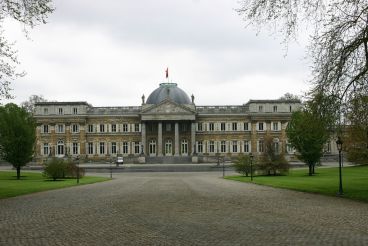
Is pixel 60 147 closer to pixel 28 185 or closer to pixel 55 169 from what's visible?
pixel 55 169

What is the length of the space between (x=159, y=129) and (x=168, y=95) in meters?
10.3

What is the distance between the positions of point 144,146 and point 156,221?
93.8 meters

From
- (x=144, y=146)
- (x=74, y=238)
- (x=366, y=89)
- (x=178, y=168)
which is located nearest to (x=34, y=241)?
(x=74, y=238)

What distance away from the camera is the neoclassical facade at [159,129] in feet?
355

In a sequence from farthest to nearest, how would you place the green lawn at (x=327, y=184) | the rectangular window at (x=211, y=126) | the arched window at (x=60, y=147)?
the rectangular window at (x=211, y=126) → the arched window at (x=60, y=147) → the green lawn at (x=327, y=184)

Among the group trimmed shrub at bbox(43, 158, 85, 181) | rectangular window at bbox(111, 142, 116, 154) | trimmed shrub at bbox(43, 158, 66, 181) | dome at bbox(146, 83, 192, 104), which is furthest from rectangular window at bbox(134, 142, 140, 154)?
trimmed shrub at bbox(43, 158, 66, 181)

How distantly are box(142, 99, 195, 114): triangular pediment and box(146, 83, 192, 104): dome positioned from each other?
6678mm

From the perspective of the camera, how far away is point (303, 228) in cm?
1366

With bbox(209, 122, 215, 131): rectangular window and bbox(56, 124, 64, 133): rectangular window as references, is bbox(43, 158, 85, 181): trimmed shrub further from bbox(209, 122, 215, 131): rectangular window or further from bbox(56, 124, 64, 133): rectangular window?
bbox(209, 122, 215, 131): rectangular window

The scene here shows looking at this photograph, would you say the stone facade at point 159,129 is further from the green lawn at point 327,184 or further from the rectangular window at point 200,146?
the green lawn at point 327,184

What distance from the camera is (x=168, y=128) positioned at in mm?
109688

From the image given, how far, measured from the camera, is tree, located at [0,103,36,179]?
197 feet

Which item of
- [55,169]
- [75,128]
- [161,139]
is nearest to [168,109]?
[161,139]

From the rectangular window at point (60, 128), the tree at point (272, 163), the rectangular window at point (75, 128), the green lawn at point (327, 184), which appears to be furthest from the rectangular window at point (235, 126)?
the green lawn at point (327, 184)
